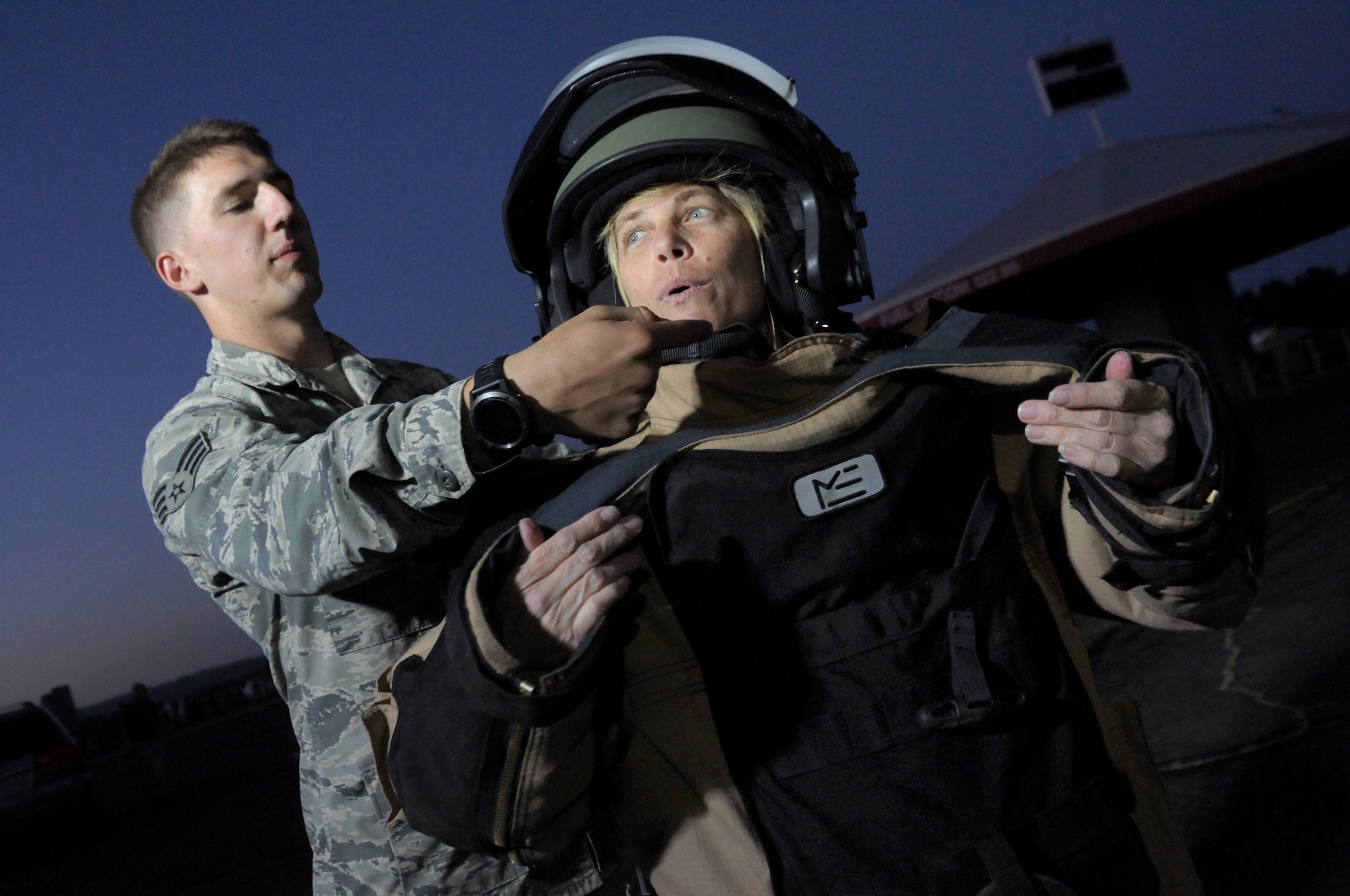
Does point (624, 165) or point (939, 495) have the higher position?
point (624, 165)

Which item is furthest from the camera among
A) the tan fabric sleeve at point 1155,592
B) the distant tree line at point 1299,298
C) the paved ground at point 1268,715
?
the distant tree line at point 1299,298

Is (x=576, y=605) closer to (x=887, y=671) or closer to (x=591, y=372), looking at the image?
(x=591, y=372)

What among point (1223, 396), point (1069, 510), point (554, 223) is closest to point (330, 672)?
point (554, 223)

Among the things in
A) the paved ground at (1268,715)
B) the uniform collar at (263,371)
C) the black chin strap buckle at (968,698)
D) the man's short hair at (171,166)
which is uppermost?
the man's short hair at (171,166)

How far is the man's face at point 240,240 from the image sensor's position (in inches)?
75.9

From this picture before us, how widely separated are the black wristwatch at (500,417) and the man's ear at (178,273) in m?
1.11

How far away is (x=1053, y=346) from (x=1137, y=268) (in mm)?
18183

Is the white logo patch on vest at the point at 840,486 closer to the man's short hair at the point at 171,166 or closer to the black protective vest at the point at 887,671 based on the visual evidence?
the black protective vest at the point at 887,671

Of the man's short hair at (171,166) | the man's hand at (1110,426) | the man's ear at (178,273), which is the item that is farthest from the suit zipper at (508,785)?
the man's short hair at (171,166)

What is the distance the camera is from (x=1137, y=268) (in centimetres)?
1739

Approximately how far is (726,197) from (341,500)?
0.95 metres

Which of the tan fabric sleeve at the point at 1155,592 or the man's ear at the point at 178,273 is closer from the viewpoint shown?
the tan fabric sleeve at the point at 1155,592

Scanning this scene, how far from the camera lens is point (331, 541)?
1227 millimetres

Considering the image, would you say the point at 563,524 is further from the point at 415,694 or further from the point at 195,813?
the point at 195,813
